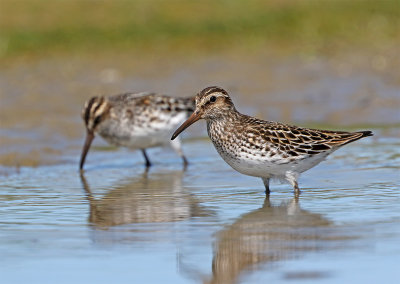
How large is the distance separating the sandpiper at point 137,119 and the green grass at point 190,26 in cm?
648

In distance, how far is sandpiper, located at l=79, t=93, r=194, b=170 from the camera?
1526cm

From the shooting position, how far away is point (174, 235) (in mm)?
9375

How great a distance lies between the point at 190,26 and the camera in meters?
23.3

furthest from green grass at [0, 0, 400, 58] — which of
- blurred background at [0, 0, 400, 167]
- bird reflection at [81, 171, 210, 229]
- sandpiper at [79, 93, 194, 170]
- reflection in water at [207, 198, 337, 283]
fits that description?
reflection in water at [207, 198, 337, 283]

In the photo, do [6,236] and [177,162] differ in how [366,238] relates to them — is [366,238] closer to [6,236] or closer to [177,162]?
[6,236]

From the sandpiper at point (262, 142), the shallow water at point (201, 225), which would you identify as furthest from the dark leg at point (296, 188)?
the shallow water at point (201, 225)

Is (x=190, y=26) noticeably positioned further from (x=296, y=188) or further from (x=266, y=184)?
(x=296, y=188)

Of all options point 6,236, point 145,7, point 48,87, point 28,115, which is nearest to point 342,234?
point 6,236

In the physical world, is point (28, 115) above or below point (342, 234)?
above

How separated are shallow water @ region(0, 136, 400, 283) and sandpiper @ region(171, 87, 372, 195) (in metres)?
0.40

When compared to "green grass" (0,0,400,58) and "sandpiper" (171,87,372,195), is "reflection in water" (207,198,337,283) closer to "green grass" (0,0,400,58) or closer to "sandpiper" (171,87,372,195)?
"sandpiper" (171,87,372,195)

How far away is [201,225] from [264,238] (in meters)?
0.91

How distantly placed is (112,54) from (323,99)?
18.3ft

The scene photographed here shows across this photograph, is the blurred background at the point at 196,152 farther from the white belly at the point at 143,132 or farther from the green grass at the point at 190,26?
the white belly at the point at 143,132
